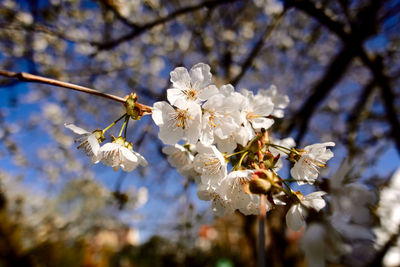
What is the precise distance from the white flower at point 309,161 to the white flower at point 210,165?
277mm

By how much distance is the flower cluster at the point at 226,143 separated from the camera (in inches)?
29.4

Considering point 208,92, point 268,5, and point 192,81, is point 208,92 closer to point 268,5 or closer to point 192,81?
point 192,81

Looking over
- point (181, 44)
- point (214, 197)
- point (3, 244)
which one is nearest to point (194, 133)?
point (214, 197)

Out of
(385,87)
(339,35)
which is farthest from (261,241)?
(385,87)

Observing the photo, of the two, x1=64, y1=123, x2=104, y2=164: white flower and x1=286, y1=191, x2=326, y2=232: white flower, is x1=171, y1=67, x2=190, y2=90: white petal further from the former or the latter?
x1=286, y1=191, x2=326, y2=232: white flower

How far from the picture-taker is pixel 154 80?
613 centimetres

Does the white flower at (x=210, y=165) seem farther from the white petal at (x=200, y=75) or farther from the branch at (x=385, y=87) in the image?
the branch at (x=385, y=87)

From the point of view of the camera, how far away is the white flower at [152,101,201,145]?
755mm

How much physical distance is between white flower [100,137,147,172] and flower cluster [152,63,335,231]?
0.43ft

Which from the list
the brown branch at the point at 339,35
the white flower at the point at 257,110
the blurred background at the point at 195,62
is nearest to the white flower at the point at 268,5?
the blurred background at the point at 195,62

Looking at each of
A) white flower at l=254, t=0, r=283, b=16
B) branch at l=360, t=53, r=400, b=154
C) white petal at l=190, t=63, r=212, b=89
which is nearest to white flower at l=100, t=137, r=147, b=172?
white petal at l=190, t=63, r=212, b=89

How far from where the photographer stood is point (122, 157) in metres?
0.85

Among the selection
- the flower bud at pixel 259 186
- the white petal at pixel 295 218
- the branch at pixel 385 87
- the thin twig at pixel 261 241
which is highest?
the branch at pixel 385 87

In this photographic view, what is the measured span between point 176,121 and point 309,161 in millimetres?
539
